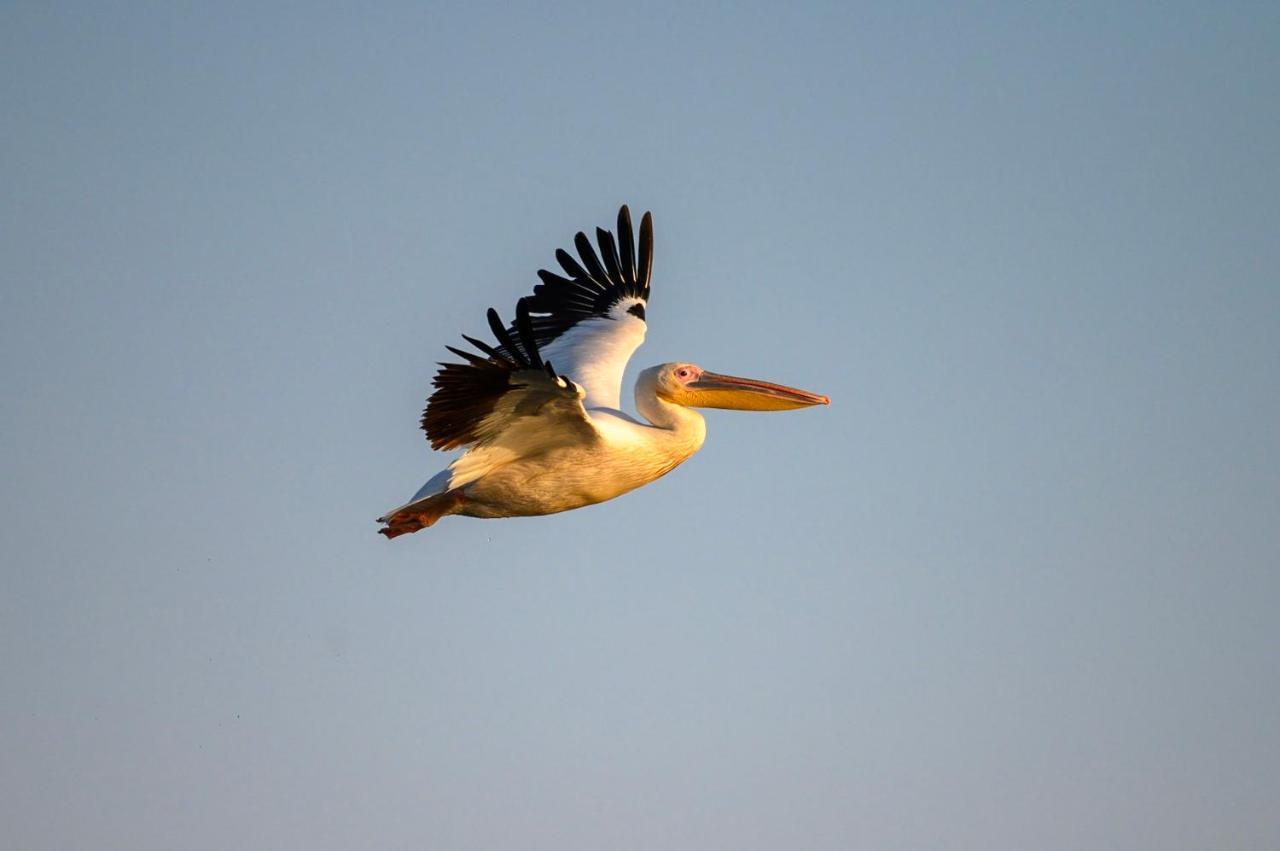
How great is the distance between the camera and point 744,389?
1159 centimetres

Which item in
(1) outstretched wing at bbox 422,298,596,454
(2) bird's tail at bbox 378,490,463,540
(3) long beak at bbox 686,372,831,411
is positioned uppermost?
(3) long beak at bbox 686,372,831,411

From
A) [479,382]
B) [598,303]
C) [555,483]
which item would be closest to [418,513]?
[555,483]

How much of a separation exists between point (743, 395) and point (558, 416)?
2.23 metres

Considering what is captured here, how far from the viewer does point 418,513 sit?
10453 millimetres

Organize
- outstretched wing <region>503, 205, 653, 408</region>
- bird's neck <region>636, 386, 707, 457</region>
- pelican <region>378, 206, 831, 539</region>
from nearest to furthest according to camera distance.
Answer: pelican <region>378, 206, 831, 539</region> < bird's neck <region>636, 386, 707, 457</region> < outstretched wing <region>503, 205, 653, 408</region>

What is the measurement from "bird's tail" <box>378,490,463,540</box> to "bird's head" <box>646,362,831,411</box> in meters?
1.75

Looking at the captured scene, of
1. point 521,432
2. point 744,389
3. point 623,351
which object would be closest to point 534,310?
point 623,351

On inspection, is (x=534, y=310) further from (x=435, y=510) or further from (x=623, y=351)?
(x=435, y=510)

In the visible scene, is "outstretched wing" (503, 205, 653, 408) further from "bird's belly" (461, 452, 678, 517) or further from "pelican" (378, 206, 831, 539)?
"bird's belly" (461, 452, 678, 517)

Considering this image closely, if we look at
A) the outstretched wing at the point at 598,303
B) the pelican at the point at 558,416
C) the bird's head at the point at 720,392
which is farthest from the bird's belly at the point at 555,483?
the outstretched wing at the point at 598,303

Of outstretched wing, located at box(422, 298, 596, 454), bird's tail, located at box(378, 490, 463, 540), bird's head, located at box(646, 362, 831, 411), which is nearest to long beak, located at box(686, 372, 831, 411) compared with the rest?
bird's head, located at box(646, 362, 831, 411)

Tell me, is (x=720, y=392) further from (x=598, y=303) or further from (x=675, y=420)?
(x=598, y=303)

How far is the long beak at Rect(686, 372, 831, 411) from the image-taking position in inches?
450

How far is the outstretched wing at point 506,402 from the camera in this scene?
902 cm
